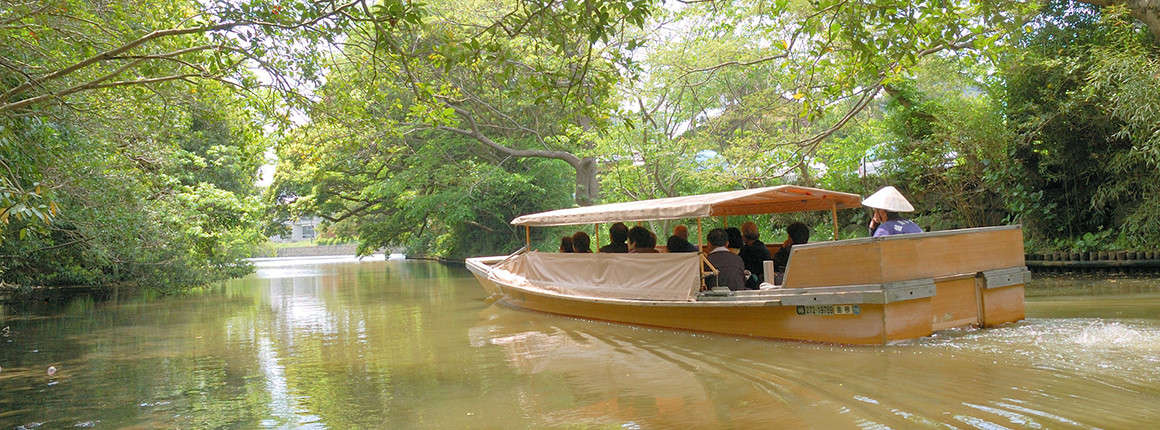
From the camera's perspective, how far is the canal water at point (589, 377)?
17.7ft

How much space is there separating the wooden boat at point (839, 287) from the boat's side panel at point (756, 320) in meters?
0.01

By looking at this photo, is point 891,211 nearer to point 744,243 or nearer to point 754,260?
point 754,260

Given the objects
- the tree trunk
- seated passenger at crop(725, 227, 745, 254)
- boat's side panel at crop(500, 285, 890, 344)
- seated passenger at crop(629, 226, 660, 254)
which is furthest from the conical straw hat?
the tree trunk

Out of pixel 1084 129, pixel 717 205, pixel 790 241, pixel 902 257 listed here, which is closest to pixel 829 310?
pixel 902 257

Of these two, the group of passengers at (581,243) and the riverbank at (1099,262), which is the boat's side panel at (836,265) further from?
the riverbank at (1099,262)

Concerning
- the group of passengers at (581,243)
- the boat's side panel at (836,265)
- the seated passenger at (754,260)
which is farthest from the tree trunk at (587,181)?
the boat's side panel at (836,265)

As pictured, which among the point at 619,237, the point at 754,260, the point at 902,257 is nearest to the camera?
the point at 902,257

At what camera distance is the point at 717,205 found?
9.24m

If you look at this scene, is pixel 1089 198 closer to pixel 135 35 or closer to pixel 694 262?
pixel 694 262

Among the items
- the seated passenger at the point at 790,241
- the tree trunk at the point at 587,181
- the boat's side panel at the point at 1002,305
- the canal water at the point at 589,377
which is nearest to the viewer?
the canal water at the point at 589,377

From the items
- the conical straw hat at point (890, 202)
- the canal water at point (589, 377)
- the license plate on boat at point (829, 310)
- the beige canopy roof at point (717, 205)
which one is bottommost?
the canal water at point (589, 377)

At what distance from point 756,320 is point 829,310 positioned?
1003 millimetres

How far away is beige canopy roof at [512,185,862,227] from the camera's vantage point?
29.7 ft

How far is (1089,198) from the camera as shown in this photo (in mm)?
15492
